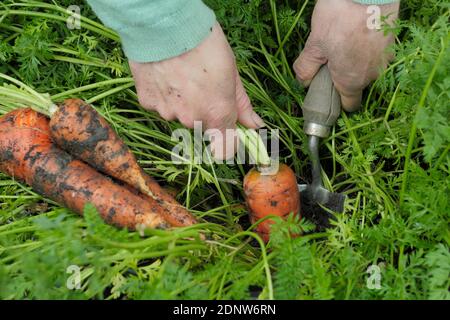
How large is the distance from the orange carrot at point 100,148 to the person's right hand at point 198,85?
0.20 meters

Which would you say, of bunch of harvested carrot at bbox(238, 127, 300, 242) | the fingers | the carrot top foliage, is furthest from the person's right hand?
the carrot top foliage

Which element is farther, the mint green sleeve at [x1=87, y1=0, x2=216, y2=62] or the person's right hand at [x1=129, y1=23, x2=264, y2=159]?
the person's right hand at [x1=129, y1=23, x2=264, y2=159]

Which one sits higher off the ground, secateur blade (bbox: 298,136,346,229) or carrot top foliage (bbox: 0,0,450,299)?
carrot top foliage (bbox: 0,0,450,299)

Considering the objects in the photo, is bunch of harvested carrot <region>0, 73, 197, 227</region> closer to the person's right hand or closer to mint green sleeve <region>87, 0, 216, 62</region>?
the person's right hand

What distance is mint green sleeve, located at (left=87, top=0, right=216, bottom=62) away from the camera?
4.09ft

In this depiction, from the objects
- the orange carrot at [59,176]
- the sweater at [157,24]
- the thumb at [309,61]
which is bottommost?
the orange carrot at [59,176]

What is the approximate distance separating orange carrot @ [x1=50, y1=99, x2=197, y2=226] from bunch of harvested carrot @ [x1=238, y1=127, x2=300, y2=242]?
0.67 feet

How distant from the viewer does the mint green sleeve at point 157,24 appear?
1.25 meters

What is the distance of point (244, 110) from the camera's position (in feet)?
5.22

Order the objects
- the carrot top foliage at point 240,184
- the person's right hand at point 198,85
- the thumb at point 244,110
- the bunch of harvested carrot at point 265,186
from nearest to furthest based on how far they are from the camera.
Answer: the carrot top foliage at point 240,184, the person's right hand at point 198,85, the thumb at point 244,110, the bunch of harvested carrot at point 265,186

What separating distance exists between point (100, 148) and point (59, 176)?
148mm

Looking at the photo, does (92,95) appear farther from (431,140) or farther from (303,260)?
(431,140)

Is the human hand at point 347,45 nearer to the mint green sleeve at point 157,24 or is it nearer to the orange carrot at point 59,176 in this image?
the mint green sleeve at point 157,24

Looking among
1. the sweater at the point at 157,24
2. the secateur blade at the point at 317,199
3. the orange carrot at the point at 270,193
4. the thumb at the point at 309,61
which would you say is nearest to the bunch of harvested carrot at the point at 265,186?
the orange carrot at the point at 270,193
